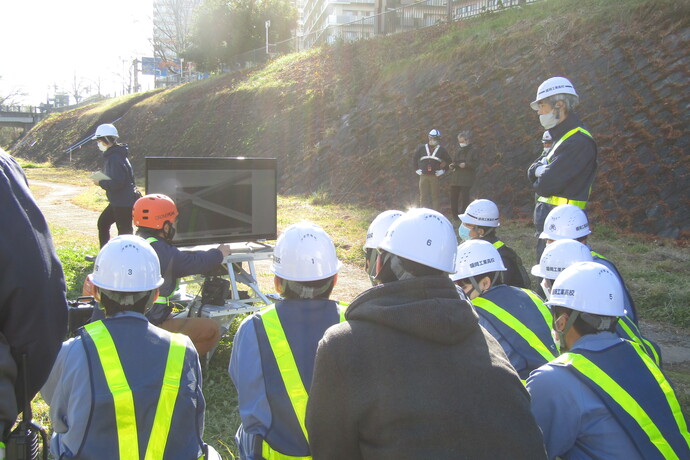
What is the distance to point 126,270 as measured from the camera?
10.1 feet

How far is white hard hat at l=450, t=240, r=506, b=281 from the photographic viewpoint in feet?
13.3

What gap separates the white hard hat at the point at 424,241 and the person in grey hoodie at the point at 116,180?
6941mm

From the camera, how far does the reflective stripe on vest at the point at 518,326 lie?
3439 millimetres

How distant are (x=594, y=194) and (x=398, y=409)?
11273mm

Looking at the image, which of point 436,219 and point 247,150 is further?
point 247,150

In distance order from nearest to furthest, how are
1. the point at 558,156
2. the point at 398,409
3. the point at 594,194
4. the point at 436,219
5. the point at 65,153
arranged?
the point at 398,409
the point at 436,219
the point at 558,156
the point at 594,194
the point at 65,153

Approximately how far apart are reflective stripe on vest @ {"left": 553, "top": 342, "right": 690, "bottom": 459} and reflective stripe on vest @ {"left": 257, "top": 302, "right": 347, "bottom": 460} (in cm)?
119

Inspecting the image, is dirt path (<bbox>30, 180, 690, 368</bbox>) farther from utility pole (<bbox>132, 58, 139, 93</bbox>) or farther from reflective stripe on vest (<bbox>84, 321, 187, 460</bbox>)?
utility pole (<bbox>132, 58, 139, 93</bbox>)

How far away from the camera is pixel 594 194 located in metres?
11.9

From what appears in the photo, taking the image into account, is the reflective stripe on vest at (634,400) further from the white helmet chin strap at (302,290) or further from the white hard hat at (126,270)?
the white hard hat at (126,270)

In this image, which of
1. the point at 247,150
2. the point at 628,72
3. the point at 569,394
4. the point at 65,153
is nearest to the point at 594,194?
the point at 628,72

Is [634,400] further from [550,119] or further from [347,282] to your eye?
[347,282]

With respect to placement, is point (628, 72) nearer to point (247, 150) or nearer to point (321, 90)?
point (321, 90)

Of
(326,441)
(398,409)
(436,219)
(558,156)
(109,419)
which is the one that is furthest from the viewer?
(558,156)
